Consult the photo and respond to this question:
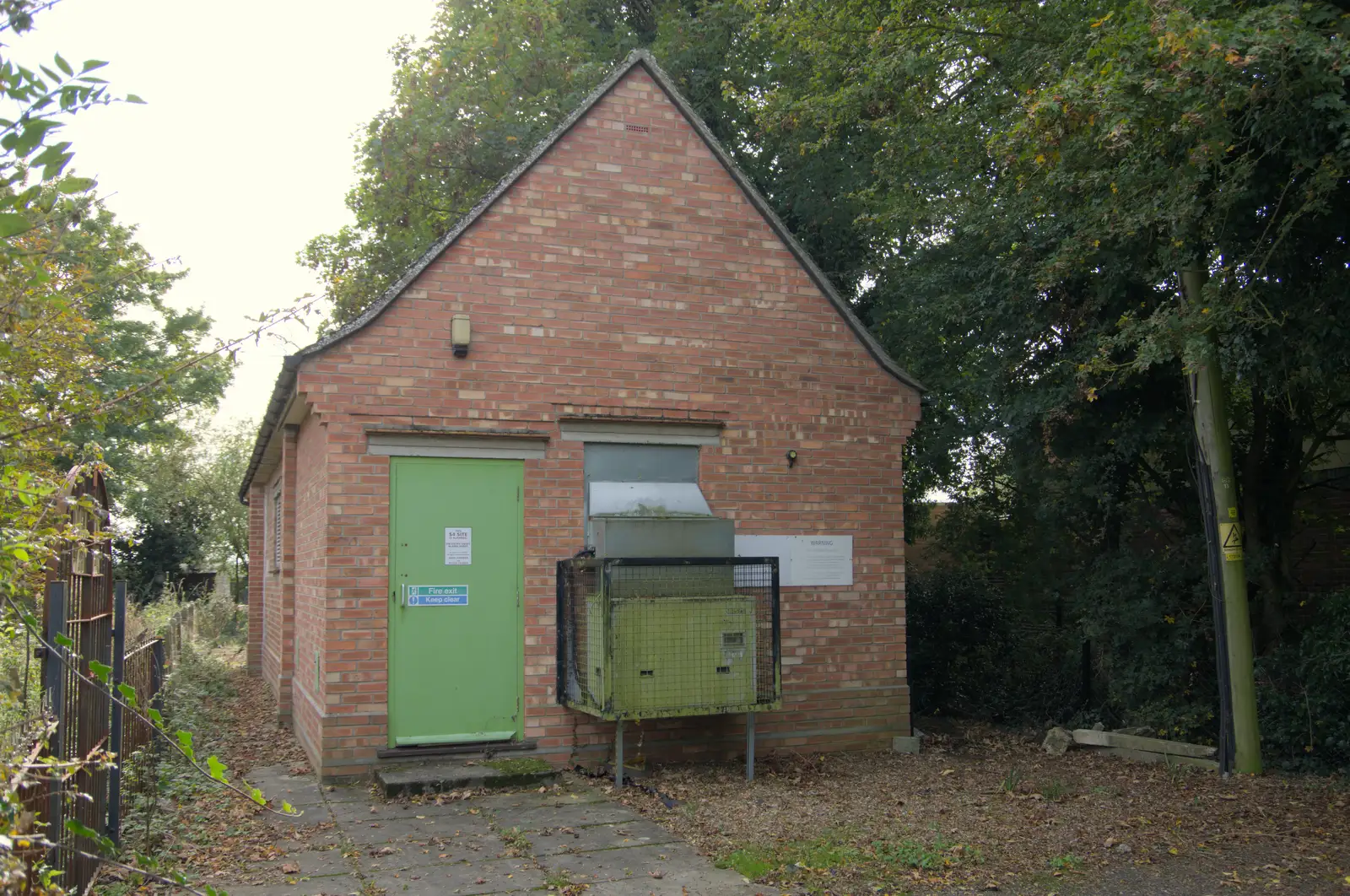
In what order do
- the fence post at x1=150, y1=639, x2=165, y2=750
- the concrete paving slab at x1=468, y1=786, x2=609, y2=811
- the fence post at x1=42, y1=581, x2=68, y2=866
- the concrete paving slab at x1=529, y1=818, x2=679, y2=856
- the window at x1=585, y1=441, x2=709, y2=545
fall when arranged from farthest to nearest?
the fence post at x1=150, y1=639, x2=165, y2=750 → the window at x1=585, y1=441, x2=709, y2=545 → the concrete paving slab at x1=468, y1=786, x2=609, y2=811 → the concrete paving slab at x1=529, y1=818, x2=679, y2=856 → the fence post at x1=42, y1=581, x2=68, y2=866

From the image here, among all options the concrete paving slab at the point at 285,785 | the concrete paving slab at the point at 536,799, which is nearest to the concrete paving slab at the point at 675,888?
the concrete paving slab at the point at 536,799

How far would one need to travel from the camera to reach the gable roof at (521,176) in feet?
28.7

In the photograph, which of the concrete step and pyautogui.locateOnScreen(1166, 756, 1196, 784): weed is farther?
pyautogui.locateOnScreen(1166, 756, 1196, 784): weed

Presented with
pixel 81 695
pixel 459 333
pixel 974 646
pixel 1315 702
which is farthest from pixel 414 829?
pixel 974 646

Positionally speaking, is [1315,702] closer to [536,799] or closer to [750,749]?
[750,749]

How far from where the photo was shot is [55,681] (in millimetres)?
4168

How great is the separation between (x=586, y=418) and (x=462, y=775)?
3.14 meters

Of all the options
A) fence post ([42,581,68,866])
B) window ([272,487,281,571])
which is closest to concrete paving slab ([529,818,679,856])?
fence post ([42,581,68,866])

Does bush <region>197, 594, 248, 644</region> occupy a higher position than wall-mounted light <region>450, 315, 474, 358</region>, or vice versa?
wall-mounted light <region>450, 315, 474, 358</region>

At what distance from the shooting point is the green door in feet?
28.6

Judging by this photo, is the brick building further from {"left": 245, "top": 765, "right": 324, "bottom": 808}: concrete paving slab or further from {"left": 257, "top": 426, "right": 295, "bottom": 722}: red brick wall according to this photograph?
{"left": 257, "top": 426, "right": 295, "bottom": 722}: red brick wall

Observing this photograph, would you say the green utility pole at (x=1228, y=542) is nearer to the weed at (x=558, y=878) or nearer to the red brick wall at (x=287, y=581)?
the weed at (x=558, y=878)

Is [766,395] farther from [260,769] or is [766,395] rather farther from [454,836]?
[260,769]

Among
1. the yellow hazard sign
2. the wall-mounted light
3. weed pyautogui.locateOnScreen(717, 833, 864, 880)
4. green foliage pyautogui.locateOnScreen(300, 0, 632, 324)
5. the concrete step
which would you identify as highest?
green foliage pyautogui.locateOnScreen(300, 0, 632, 324)
